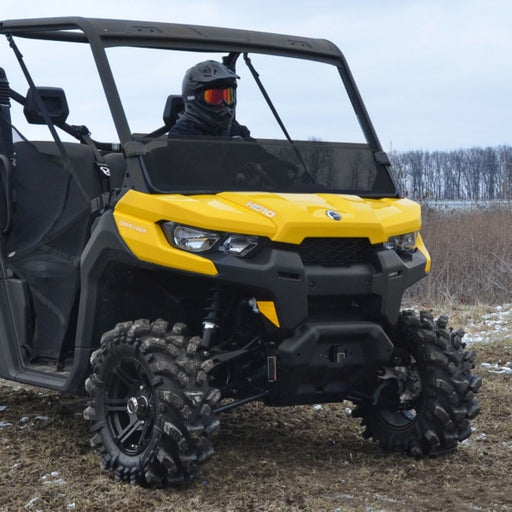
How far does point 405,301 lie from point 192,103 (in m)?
8.01

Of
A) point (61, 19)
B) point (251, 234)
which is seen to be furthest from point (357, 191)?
point (61, 19)

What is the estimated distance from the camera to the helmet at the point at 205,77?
5523 millimetres

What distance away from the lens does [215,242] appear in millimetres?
4652

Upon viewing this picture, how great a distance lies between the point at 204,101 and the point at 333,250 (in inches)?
46.7

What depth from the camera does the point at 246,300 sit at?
4.87m

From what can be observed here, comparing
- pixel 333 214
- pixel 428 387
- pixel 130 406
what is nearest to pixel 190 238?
pixel 333 214

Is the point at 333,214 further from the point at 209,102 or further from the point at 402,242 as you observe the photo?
the point at 209,102

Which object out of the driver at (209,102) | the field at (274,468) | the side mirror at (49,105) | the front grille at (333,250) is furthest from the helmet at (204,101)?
the field at (274,468)

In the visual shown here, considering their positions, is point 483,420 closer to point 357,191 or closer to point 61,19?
point 357,191

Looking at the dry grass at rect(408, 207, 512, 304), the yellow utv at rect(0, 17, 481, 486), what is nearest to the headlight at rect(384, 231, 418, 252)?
the yellow utv at rect(0, 17, 481, 486)

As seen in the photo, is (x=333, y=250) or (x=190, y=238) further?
(x=333, y=250)

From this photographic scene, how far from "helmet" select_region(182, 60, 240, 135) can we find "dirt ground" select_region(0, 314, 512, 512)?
1.69 metres

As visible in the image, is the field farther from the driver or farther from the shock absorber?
the driver

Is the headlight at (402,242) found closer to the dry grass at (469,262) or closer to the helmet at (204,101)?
the helmet at (204,101)
